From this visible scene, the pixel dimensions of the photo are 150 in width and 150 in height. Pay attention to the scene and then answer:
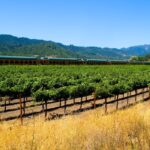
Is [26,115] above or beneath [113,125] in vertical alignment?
beneath

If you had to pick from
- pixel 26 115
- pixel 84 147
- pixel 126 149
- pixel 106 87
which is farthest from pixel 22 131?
pixel 106 87

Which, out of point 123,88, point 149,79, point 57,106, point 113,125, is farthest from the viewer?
point 149,79

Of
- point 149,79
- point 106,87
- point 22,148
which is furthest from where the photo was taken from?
point 149,79

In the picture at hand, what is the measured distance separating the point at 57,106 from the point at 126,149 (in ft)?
76.0

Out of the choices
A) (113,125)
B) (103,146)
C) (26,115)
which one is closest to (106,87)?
(26,115)

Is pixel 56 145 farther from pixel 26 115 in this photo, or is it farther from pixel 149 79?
pixel 149 79

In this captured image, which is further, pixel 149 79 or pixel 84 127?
pixel 149 79

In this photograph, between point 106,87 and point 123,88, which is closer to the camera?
point 106,87

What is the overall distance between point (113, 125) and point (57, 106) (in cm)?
2037

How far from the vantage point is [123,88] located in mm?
38375

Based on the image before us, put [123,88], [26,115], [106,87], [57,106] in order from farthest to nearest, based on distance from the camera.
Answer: [123,88] < [106,87] < [57,106] < [26,115]

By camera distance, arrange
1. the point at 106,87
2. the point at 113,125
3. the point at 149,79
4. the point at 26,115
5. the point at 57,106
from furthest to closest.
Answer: the point at 149,79 → the point at 106,87 → the point at 57,106 → the point at 26,115 → the point at 113,125

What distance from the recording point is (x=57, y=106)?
32.9m

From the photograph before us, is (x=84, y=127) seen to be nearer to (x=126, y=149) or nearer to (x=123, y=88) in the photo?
(x=126, y=149)
